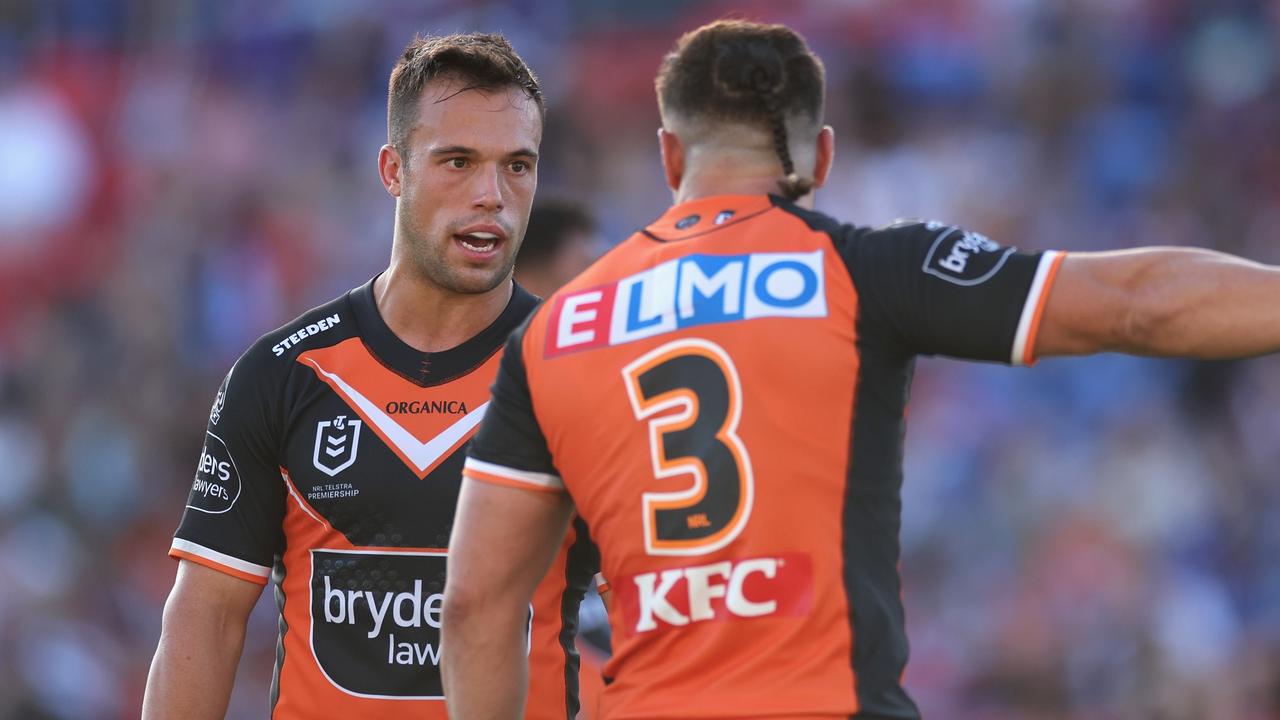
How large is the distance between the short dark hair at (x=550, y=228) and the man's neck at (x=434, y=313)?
4.85 ft

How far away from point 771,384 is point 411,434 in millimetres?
1382

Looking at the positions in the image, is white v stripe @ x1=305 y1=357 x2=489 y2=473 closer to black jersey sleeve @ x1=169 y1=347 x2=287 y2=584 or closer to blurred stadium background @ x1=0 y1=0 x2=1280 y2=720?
black jersey sleeve @ x1=169 y1=347 x2=287 y2=584

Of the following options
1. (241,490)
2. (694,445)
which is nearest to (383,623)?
(241,490)

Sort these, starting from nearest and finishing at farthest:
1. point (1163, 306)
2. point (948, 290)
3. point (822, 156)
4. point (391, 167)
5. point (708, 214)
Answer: point (1163, 306)
point (948, 290)
point (708, 214)
point (822, 156)
point (391, 167)

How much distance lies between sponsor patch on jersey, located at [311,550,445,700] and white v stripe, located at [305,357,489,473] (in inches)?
9.6

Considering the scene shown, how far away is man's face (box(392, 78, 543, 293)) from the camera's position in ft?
14.4

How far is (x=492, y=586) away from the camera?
3566 millimetres

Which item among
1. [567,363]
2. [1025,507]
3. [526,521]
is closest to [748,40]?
[567,363]

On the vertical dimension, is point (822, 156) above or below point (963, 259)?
above

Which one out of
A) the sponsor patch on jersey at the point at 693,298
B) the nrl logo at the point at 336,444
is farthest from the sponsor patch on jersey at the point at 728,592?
the nrl logo at the point at 336,444

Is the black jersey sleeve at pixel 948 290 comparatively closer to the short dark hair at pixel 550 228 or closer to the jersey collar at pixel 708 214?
the jersey collar at pixel 708 214

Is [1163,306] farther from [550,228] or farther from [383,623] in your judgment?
[550,228]

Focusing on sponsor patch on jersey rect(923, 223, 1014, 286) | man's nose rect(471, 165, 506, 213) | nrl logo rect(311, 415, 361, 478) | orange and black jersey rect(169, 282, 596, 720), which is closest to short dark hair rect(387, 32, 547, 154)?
man's nose rect(471, 165, 506, 213)

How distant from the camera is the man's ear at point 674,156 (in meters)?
3.65
